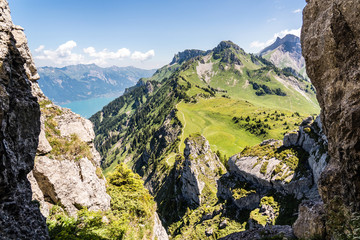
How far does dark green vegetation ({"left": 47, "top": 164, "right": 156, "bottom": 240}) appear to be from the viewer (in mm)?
14867

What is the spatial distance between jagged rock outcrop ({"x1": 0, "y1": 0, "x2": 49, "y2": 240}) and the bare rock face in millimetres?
17597

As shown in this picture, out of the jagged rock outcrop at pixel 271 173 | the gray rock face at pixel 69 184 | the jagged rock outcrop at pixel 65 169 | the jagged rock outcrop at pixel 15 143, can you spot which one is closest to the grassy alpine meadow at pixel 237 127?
the jagged rock outcrop at pixel 271 173

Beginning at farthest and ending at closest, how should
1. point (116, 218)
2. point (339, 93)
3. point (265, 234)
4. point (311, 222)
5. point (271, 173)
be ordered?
1. point (271, 173)
2. point (265, 234)
3. point (116, 218)
4. point (311, 222)
5. point (339, 93)

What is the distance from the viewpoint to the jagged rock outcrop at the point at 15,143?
32.0 feet

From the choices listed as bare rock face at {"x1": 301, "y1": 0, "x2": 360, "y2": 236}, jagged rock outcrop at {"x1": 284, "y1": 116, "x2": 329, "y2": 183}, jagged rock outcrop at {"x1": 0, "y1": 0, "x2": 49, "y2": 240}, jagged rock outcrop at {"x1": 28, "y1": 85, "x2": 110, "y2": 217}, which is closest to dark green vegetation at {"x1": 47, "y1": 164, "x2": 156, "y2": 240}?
jagged rock outcrop at {"x1": 28, "y1": 85, "x2": 110, "y2": 217}

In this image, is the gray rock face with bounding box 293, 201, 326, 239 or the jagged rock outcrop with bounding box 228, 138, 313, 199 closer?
the gray rock face with bounding box 293, 201, 326, 239

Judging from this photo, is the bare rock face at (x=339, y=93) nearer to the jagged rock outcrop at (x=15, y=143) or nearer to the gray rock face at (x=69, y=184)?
the jagged rock outcrop at (x=15, y=143)

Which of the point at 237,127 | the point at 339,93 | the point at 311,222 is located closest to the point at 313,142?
the point at 311,222

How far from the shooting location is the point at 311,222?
16438mm

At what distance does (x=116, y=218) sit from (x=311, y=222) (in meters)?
18.4

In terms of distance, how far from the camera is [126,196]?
25953mm

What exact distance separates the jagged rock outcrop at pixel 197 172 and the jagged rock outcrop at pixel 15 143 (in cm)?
6560

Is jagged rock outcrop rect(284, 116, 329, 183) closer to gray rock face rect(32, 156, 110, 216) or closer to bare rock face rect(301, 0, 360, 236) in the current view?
bare rock face rect(301, 0, 360, 236)

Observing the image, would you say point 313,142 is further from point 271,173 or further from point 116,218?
point 116,218
